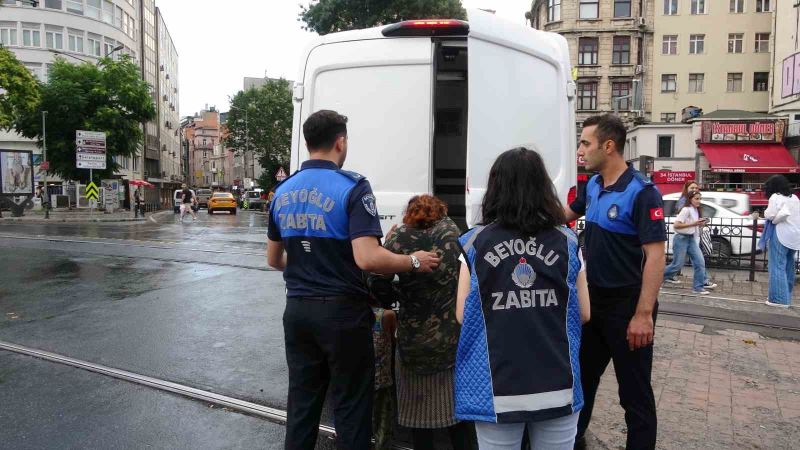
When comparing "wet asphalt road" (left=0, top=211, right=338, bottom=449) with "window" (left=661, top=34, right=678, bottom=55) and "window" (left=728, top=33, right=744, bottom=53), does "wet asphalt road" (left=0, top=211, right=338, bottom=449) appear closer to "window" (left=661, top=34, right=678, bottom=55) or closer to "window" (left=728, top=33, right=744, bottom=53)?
"window" (left=661, top=34, right=678, bottom=55)

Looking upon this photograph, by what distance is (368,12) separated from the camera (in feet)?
90.0

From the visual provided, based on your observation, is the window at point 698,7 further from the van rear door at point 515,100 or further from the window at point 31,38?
the window at point 31,38

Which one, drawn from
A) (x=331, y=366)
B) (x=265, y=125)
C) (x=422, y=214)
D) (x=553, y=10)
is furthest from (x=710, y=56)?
(x=331, y=366)

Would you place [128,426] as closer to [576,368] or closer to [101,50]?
[576,368]

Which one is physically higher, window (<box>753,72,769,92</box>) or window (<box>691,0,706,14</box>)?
window (<box>691,0,706,14</box>)

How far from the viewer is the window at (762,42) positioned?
4244 cm

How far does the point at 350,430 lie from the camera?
285 centimetres

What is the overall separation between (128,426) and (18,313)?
14.8 ft

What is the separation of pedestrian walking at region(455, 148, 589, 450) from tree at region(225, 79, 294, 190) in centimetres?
5534

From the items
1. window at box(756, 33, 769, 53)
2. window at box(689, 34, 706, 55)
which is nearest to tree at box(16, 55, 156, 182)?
window at box(689, 34, 706, 55)

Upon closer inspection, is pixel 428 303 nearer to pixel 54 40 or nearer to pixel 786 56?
pixel 786 56

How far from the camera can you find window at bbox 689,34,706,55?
1698 inches

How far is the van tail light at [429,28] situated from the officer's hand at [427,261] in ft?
6.50

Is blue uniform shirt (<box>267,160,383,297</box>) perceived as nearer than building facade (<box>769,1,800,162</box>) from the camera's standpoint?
Yes
